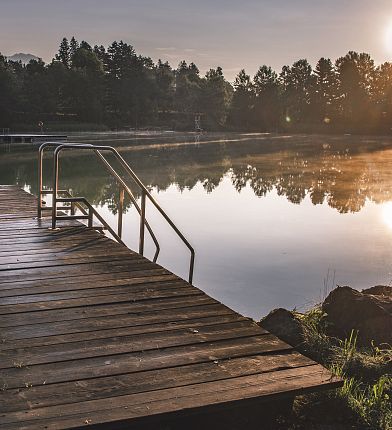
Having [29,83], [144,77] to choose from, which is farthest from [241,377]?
[144,77]

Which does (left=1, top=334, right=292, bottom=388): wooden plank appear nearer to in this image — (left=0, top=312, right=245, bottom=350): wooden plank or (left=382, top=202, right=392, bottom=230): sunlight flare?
(left=0, top=312, right=245, bottom=350): wooden plank

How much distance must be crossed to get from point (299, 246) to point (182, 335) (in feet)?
21.5

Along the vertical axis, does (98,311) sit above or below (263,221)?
above

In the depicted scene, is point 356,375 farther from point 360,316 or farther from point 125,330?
point 125,330

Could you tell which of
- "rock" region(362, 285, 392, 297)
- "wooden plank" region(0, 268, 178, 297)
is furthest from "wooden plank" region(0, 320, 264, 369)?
"rock" region(362, 285, 392, 297)

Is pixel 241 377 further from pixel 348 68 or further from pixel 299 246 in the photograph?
pixel 348 68

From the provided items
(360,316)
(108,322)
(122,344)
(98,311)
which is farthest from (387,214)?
(122,344)

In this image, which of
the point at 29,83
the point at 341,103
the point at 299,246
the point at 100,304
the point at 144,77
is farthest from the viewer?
the point at 341,103

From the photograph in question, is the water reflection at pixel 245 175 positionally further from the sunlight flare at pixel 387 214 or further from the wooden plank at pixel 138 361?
the wooden plank at pixel 138 361

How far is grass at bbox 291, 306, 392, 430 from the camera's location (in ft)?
10.8

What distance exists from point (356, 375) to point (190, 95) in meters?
91.0

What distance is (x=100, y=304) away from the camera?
13.0ft

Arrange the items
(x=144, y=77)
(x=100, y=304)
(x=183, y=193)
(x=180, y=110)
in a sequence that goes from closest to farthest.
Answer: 1. (x=100, y=304)
2. (x=183, y=193)
3. (x=144, y=77)
4. (x=180, y=110)

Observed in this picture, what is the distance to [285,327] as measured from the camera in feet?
16.2
